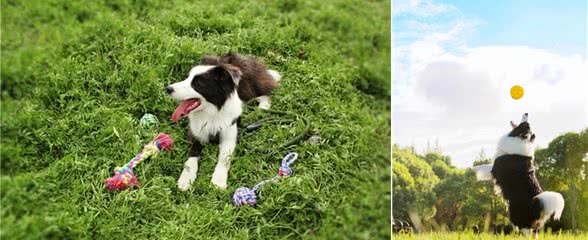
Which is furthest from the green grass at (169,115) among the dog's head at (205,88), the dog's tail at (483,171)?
the dog's tail at (483,171)

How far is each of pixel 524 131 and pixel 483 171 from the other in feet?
0.77

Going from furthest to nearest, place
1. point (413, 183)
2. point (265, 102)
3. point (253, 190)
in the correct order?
point (265, 102), point (413, 183), point (253, 190)

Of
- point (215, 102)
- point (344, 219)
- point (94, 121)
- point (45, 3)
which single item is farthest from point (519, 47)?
point (45, 3)

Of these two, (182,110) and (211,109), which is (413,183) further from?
(182,110)

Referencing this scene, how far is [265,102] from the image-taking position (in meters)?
3.22

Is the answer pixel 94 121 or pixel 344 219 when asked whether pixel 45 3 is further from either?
pixel 344 219

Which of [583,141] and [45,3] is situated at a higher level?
[45,3]

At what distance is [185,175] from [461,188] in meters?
1.16

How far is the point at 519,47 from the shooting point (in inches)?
115

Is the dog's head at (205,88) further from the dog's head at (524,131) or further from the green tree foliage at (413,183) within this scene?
the dog's head at (524,131)

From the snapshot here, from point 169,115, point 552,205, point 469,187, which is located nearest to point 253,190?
point 169,115

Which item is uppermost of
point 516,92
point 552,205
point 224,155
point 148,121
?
point 516,92

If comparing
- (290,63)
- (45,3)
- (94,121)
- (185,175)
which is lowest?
(185,175)

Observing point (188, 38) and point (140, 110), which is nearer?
point (140, 110)
